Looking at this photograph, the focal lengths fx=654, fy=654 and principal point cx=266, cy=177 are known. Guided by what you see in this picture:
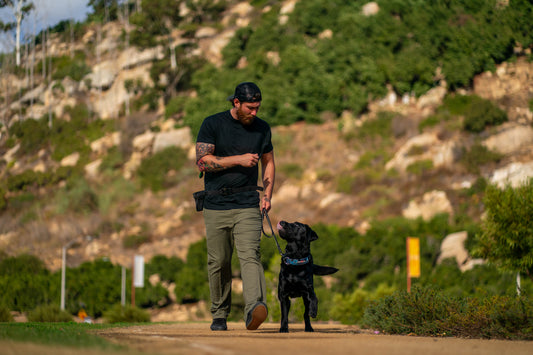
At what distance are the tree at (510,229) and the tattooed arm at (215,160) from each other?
12.2 metres

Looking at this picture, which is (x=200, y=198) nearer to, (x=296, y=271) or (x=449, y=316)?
(x=296, y=271)

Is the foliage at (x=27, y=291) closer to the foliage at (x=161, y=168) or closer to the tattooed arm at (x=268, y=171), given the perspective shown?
the foliage at (x=161, y=168)

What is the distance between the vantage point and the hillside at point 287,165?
110 feet

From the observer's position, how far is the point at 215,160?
21.5 ft

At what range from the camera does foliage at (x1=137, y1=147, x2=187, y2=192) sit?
1763 inches

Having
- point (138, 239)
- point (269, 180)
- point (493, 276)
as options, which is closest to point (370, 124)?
point (138, 239)

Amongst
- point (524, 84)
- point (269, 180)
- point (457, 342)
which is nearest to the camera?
point (457, 342)

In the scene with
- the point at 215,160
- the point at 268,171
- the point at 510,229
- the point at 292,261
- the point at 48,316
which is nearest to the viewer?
the point at 215,160

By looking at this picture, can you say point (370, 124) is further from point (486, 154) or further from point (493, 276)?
point (493, 276)

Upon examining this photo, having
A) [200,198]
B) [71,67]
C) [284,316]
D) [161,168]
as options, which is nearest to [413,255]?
[284,316]

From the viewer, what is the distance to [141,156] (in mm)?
Answer: 49562

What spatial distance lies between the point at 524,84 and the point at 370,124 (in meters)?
9.19

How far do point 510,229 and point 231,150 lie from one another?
12.5 metres

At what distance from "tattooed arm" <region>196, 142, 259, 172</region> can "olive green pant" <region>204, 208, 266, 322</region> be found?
47 cm
